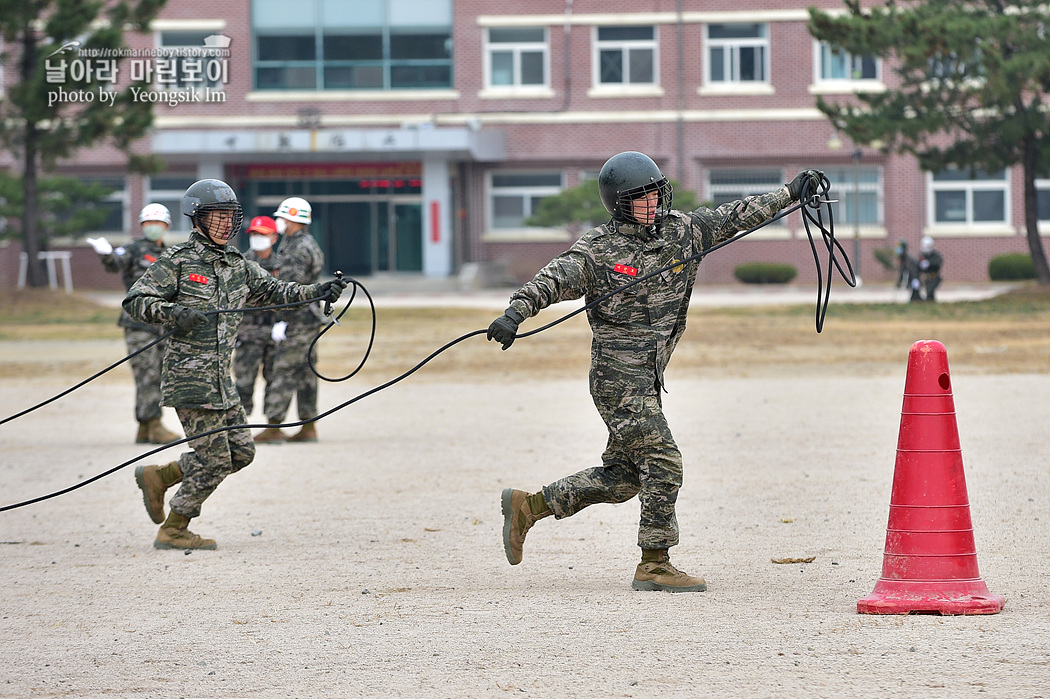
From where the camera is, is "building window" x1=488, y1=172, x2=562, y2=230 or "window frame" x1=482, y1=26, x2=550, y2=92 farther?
"building window" x1=488, y1=172, x2=562, y2=230

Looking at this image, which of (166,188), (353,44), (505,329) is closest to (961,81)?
(353,44)

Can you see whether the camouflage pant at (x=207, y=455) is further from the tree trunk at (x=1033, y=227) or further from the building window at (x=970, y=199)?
the building window at (x=970, y=199)

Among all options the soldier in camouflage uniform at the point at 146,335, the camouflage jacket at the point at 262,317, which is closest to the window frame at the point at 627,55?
the camouflage jacket at the point at 262,317

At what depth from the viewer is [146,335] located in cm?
1241

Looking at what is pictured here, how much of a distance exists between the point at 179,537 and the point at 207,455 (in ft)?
1.54

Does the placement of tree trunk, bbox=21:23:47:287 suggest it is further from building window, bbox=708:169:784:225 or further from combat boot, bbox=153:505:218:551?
combat boot, bbox=153:505:218:551

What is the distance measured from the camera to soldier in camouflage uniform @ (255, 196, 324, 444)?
12227 millimetres

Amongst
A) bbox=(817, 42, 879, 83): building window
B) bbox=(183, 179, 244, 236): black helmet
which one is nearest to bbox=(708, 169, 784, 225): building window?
bbox=(817, 42, 879, 83): building window

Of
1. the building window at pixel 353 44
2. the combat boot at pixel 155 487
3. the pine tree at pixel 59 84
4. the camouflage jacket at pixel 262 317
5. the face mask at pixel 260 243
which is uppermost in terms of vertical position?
the building window at pixel 353 44

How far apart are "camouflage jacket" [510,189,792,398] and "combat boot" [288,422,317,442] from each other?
629 centimetres

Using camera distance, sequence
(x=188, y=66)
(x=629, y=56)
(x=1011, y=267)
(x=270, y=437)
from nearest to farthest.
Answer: (x=270, y=437) < (x=188, y=66) < (x=1011, y=267) < (x=629, y=56)

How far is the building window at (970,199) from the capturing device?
45781 millimetres

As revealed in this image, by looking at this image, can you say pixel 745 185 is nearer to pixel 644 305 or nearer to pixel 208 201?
pixel 208 201

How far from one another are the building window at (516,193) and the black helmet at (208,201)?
39.0 metres
